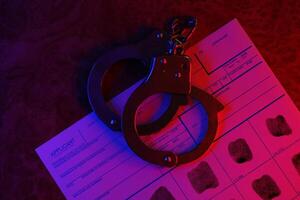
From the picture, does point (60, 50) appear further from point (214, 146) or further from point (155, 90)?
point (214, 146)

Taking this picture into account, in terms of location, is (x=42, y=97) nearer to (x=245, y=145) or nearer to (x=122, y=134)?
(x=122, y=134)

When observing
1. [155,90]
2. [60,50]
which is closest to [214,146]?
[155,90]

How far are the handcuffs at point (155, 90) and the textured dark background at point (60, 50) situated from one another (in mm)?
29

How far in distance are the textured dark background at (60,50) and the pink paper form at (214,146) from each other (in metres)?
0.02

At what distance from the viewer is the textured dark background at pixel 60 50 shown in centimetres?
67

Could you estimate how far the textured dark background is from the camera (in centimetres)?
67

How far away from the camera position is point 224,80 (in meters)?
0.69

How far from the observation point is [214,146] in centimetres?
68

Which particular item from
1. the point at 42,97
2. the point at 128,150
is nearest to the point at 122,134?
the point at 128,150

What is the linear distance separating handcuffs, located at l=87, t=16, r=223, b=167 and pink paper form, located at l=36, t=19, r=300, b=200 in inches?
0.7

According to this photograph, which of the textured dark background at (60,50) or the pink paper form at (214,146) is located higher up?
the textured dark background at (60,50)

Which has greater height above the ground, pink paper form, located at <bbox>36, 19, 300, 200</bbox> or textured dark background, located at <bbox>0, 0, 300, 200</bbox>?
textured dark background, located at <bbox>0, 0, 300, 200</bbox>

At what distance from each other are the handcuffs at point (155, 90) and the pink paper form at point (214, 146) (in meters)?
0.02

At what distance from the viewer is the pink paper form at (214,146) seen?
0.67 m
